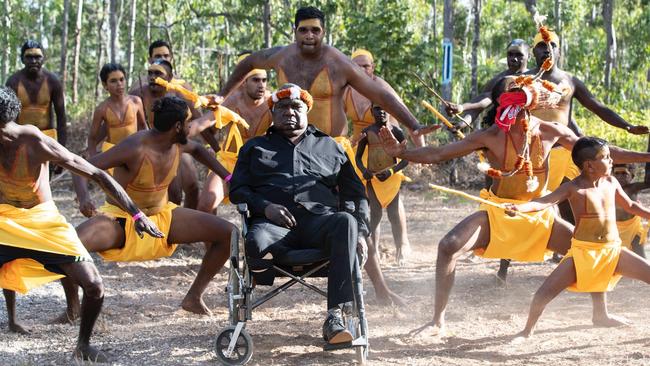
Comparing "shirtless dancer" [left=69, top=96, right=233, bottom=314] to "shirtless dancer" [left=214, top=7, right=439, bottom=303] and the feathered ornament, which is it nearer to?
"shirtless dancer" [left=214, top=7, right=439, bottom=303]

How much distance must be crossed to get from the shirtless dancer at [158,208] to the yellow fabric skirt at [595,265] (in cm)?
240

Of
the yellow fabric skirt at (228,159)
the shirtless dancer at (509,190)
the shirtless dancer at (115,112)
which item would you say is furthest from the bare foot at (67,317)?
the shirtless dancer at (115,112)

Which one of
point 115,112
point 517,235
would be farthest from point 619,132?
point 517,235

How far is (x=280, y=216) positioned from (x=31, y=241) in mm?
1469

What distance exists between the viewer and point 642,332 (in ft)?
19.9

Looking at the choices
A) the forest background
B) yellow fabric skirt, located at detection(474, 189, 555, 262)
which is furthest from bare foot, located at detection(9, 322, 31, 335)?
the forest background

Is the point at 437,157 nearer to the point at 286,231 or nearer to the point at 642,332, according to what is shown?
the point at 286,231

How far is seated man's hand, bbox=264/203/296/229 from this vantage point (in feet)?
18.5

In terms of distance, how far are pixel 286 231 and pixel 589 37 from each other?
30.6m

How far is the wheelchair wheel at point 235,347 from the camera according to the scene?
5.43m

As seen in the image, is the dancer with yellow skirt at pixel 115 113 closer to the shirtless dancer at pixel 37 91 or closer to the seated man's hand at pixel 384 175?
the shirtless dancer at pixel 37 91

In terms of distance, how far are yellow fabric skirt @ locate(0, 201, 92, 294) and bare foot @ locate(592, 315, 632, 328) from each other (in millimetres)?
3391

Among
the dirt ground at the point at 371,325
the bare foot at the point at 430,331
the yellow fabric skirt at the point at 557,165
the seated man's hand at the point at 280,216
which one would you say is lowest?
the dirt ground at the point at 371,325

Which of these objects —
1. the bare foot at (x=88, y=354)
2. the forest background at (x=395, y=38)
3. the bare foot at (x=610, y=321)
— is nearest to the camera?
the bare foot at (x=88, y=354)
